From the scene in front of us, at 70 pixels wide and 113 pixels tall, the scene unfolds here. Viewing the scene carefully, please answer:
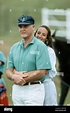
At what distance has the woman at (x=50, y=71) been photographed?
370 centimetres

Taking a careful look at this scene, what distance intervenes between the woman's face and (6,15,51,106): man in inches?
2.8

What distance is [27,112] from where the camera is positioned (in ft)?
12.2

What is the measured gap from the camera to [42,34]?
3.75 meters

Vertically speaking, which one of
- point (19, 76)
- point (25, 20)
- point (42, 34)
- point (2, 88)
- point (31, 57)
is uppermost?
point (25, 20)

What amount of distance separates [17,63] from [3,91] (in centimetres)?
32

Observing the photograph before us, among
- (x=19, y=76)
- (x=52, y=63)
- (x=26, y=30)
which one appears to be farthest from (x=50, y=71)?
(x=26, y=30)

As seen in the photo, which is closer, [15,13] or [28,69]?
[28,69]

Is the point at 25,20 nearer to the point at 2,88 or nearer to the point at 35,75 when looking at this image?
the point at 35,75

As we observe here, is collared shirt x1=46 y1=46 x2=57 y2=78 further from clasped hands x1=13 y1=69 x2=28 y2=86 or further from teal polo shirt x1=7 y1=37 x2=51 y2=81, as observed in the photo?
clasped hands x1=13 y1=69 x2=28 y2=86

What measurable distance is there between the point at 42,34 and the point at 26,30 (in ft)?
0.51

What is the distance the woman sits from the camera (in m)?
3.70

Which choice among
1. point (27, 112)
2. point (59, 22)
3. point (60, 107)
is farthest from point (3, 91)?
point (59, 22)

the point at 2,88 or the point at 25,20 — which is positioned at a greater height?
the point at 25,20

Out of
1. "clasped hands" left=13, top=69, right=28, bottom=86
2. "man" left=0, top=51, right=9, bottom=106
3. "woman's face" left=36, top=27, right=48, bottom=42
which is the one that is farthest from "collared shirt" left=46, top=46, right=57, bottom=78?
"man" left=0, top=51, right=9, bottom=106
